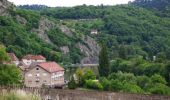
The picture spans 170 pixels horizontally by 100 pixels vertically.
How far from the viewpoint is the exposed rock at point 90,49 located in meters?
120

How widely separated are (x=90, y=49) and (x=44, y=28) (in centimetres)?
1431

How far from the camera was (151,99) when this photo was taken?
77.0ft

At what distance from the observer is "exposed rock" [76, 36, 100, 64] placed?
393 feet

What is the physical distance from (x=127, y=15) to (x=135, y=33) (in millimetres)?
22788

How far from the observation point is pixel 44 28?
381 feet

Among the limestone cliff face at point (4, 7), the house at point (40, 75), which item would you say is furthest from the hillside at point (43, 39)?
the house at point (40, 75)

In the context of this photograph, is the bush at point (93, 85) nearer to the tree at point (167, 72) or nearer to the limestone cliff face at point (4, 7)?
the tree at point (167, 72)

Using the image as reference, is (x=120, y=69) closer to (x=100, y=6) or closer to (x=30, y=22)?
(x=30, y=22)

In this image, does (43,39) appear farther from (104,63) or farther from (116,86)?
(116,86)

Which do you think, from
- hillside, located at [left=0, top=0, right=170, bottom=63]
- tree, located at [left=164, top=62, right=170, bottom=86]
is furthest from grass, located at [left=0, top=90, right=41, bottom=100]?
hillside, located at [left=0, top=0, right=170, bottom=63]

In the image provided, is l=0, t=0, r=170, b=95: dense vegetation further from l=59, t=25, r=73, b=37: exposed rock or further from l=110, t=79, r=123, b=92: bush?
l=59, t=25, r=73, b=37: exposed rock

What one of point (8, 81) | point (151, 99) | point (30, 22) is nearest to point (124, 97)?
point (151, 99)

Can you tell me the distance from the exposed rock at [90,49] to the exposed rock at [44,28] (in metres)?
7.83

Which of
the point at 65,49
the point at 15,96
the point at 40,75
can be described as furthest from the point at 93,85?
the point at 65,49
